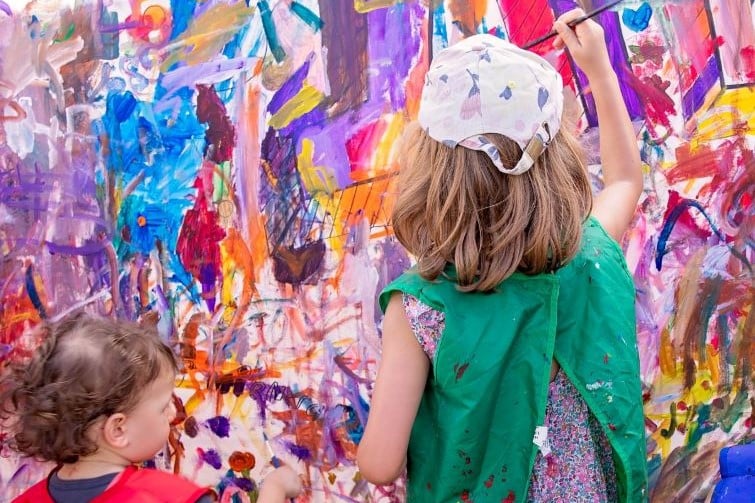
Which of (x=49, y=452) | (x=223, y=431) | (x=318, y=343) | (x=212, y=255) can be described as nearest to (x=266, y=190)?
(x=212, y=255)

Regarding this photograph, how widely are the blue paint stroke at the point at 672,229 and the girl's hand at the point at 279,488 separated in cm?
94

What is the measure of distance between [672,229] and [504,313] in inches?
31.9

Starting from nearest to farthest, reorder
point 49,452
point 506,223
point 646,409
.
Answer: point 506,223
point 49,452
point 646,409

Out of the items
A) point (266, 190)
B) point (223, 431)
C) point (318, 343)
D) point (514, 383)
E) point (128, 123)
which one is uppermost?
point (128, 123)

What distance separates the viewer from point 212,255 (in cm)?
229

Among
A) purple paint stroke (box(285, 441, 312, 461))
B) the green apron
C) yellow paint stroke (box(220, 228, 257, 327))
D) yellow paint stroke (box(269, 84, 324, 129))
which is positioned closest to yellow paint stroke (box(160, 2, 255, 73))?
yellow paint stroke (box(269, 84, 324, 129))

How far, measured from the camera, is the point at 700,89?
1979 mm

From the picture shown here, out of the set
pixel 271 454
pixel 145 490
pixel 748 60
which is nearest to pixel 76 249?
pixel 271 454

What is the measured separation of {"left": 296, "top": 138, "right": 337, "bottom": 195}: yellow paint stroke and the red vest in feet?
2.91

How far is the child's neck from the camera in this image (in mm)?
1483

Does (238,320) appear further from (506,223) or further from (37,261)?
(506,223)

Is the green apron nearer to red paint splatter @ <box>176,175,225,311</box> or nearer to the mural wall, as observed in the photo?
the mural wall

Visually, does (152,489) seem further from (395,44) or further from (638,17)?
(638,17)

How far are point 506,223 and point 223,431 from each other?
121 cm
